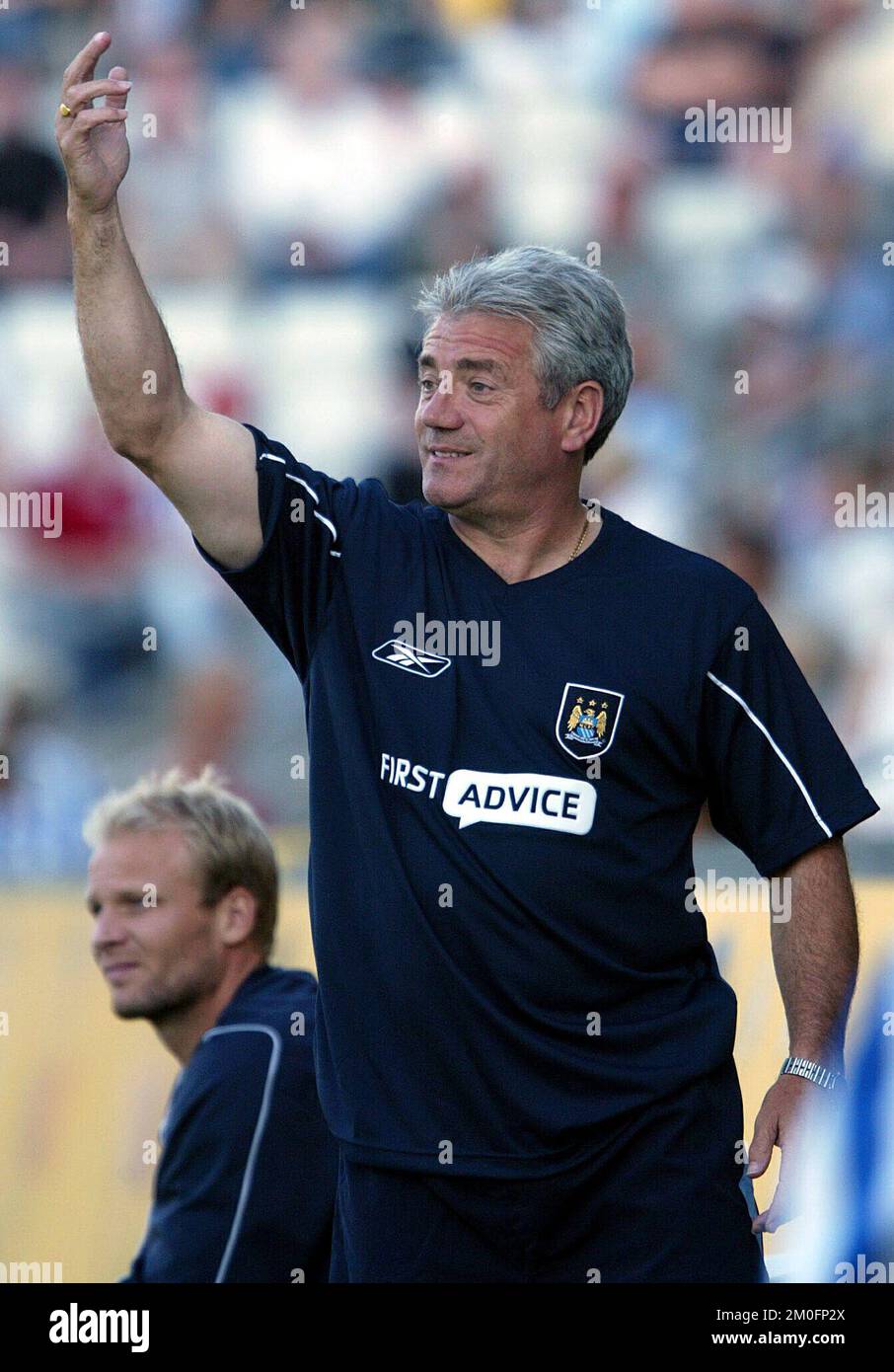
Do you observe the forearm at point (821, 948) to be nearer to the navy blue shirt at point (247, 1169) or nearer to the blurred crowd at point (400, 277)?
the navy blue shirt at point (247, 1169)

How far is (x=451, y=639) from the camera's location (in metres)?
2.63

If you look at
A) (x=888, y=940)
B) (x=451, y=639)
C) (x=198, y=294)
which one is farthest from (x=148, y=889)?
(x=198, y=294)

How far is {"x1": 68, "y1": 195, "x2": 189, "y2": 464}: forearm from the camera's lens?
2.39 metres

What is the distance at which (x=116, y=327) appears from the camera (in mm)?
2385

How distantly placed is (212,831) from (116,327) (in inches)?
56.5

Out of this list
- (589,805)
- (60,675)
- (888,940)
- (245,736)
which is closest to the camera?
(589,805)

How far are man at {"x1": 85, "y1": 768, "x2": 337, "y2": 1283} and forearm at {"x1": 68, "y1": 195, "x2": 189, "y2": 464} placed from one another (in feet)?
4.08

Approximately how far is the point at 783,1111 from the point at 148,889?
1424 mm
